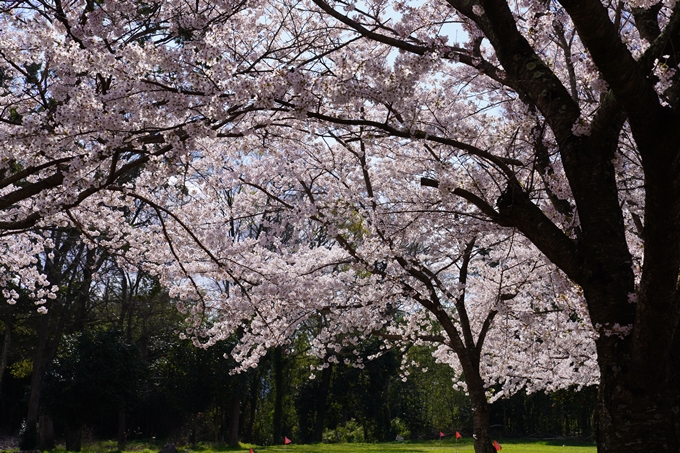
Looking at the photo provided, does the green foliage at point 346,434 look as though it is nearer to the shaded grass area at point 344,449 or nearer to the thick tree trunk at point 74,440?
the shaded grass area at point 344,449

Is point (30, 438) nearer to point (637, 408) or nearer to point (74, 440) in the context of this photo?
point (74, 440)

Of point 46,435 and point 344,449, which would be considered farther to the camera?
point 46,435

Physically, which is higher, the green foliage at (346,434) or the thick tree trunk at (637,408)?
the thick tree trunk at (637,408)

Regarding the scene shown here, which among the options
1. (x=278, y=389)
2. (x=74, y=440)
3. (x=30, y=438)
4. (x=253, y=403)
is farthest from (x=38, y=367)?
(x=278, y=389)

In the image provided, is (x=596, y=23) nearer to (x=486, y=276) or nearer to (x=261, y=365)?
(x=486, y=276)

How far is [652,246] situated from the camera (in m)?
3.10

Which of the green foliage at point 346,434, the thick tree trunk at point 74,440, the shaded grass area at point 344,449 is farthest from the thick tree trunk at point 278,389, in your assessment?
the thick tree trunk at point 74,440

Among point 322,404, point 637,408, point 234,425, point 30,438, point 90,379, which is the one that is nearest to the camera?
point 637,408

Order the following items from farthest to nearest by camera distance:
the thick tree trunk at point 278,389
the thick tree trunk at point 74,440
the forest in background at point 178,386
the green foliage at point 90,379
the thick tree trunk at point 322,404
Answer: the thick tree trunk at point 322,404 < the thick tree trunk at point 278,389 < the thick tree trunk at point 74,440 < the forest in background at point 178,386 < the green foliage at point 90,379

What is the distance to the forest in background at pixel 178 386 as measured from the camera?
1486cm

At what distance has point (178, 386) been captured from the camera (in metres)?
18.1

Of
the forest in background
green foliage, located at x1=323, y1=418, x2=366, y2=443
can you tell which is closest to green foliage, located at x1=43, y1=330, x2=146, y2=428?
the forest in background

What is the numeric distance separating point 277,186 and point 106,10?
508cm

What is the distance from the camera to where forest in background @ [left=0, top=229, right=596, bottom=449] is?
585 inches
